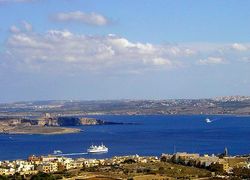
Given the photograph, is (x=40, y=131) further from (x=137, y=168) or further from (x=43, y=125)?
(x=137, y=168)

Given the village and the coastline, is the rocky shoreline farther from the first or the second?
the village

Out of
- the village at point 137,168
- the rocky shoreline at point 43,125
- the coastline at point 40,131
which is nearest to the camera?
the village at point 137,168

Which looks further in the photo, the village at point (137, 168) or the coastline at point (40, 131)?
the coastline at point (40, 131)

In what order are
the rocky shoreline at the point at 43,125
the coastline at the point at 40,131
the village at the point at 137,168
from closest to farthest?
the village at the point at 137,168, the coastline at the point at 40,131, the rocky shoreline at the point at 43,125

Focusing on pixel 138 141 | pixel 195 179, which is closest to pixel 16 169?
pixel 195 179

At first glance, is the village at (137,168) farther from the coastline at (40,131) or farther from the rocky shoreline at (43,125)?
the rocky shoreline at (43,125)

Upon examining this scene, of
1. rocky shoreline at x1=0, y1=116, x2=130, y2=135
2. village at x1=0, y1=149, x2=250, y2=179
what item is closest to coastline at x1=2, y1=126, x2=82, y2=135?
rocky shoreline at x1=0, y1=116, x2=130, y2=135

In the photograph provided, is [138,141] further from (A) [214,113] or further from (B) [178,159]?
(A) [214,113]

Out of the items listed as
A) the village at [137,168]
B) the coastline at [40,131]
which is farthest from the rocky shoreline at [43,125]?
the village at [137,168]
